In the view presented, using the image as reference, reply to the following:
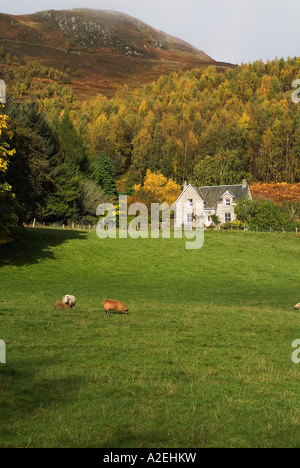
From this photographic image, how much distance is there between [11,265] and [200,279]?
800 inches

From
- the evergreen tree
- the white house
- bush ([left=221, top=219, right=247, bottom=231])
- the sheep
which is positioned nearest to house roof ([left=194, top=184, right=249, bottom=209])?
the white house

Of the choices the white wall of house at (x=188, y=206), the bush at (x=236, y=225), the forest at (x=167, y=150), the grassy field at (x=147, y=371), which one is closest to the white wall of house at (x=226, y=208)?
the white wall of house at (x=188, y=206)

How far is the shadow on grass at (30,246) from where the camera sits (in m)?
48.0

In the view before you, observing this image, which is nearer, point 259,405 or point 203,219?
point 259,405

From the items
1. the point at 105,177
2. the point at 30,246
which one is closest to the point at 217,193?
the point at 105,177

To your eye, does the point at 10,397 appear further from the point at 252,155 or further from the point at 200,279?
the point at 252,155

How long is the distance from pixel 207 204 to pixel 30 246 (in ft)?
192

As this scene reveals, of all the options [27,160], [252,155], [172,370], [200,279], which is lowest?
[200,279]

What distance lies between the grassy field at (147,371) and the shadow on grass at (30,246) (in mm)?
10500

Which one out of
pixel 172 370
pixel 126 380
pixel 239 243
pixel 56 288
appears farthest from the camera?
pixel 239 243

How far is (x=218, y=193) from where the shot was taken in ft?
345
